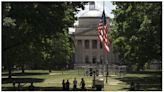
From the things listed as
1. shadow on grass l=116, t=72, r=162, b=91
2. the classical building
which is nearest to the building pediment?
the classical building

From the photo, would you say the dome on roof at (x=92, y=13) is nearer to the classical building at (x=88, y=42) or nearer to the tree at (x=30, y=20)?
the classical building at (x=88, y=42)

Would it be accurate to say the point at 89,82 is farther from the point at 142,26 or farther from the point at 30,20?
the point at 30,20

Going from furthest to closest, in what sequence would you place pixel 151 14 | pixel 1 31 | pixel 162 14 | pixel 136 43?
pixel 136 43
pixel 151 14
pixel 162 14
pixel 1 31

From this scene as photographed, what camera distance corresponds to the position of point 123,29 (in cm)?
5050

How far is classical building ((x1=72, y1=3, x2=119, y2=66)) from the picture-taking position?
467ft

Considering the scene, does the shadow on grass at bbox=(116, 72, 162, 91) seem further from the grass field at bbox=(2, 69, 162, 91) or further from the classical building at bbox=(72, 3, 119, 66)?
the classical building at bbox=(72, 3, 119, 66)

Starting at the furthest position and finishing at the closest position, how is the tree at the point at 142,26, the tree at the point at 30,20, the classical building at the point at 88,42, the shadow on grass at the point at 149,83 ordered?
the classical building at the point at 88,42 → the shadow on grass at the point at 149,83 → the tree at the point at 142,26 → the tree at the point at 30,20

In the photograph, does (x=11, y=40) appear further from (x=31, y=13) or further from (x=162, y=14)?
(x=162, y=14)

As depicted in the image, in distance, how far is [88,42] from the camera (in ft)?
479

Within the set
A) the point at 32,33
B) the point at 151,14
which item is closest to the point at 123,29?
the point at 151,14

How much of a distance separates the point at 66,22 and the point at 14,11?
500 centimetres

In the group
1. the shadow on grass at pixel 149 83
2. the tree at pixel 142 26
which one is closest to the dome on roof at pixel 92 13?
the tree at pixel 142 26

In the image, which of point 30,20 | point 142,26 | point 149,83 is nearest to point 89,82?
point 149,83

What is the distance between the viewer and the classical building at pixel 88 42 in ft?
467
